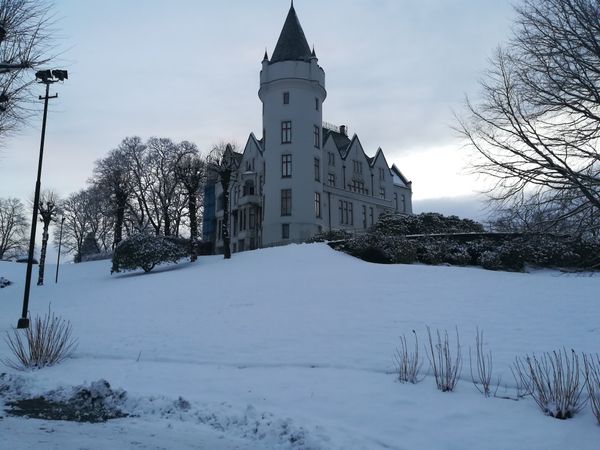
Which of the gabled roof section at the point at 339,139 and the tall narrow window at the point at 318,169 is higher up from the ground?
the gabled roof section at the point at 339,139

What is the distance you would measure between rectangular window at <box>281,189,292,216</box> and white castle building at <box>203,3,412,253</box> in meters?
0.09

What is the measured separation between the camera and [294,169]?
134 ft

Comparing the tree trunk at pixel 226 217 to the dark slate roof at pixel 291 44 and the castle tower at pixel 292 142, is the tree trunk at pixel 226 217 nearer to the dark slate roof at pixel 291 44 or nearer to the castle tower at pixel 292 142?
the castle tower at pixel 292 142

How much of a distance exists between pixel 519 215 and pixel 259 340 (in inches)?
297

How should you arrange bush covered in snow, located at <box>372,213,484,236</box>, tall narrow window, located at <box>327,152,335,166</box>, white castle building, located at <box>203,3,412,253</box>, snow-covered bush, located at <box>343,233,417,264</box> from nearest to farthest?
snow-covered bush, located at <box>343,233,417,264</box>, bush covered in snow, located at <box>372,213,484,236</box>, white castle building, located at <box>203,3,412,253</box>, tall narrow window, located at <box>327,152,335,166</box>

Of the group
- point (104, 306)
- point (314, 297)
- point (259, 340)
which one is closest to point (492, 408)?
point (259, 340)

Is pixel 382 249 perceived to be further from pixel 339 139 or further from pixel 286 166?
pixel 339 139

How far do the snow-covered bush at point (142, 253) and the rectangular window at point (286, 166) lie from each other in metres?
13.5

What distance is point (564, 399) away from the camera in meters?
7.18

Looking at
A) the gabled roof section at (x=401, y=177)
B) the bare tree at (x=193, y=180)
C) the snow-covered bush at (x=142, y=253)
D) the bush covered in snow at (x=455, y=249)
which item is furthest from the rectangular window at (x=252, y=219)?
the gabled roof section at (x=401, y=177)

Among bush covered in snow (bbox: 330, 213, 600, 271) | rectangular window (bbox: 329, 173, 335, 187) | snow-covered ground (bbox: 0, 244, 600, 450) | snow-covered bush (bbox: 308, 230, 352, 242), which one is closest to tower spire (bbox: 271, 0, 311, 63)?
rectangular window (bbox: 329, 173, 335, 187)

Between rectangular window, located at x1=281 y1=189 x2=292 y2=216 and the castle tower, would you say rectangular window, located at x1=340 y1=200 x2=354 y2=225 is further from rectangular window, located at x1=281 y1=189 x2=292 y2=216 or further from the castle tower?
rectangular window, located at x1=281 y1=189 x2=292 y2=216

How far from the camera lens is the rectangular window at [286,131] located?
41.8m

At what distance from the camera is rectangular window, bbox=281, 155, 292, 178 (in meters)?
41.1
